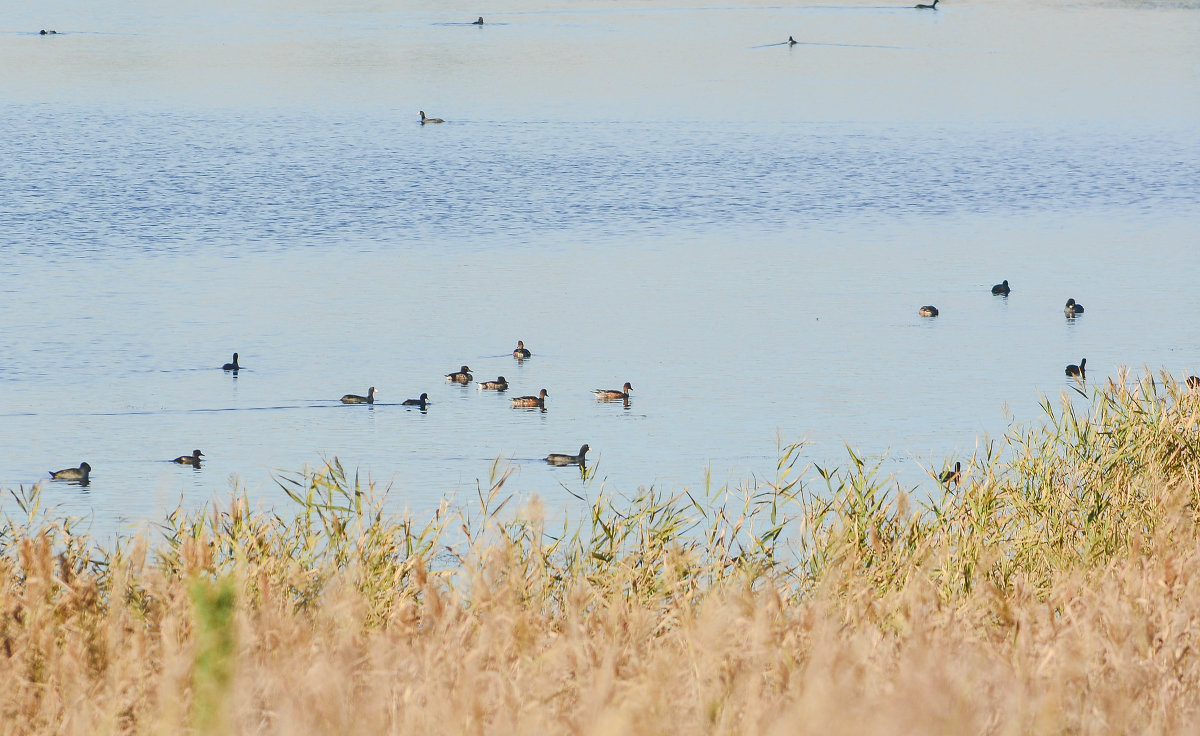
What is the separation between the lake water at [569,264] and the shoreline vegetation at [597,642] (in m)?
7.21

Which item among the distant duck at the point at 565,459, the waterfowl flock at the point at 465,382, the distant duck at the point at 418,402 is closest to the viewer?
the waterfowl flock at the point at 465,382

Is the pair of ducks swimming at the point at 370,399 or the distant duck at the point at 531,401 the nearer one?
the pair of ducks swimming at the point at 370,399

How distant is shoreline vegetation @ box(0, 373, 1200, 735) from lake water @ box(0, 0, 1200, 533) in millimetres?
7209

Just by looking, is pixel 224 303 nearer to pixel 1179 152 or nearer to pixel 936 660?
pixel 936 660

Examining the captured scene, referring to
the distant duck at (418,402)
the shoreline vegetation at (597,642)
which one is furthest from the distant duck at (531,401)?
the shoreline vegetation at (597,642)

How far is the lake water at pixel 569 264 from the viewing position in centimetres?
2559

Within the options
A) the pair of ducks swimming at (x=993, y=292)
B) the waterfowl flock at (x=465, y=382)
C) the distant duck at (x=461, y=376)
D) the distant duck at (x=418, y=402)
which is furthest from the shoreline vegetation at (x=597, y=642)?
the pair of ducks swimming at (x=993, y=292)

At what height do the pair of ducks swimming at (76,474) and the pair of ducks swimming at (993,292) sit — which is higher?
the pair of ducks swimming at (993,292)

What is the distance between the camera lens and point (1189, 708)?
7594 millimetres

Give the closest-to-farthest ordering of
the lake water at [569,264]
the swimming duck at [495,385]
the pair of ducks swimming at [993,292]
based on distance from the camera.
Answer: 1. the lake water at [569,264]
2. the swimming duck at [495,385]
3. the pair of ducks swimming at [993,292]

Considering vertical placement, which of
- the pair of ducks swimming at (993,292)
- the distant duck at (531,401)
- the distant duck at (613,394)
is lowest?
the distant duck at (531,401)

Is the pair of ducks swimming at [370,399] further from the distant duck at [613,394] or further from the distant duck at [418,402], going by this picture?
the distant duck at [613,394]

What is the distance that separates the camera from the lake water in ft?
84.0

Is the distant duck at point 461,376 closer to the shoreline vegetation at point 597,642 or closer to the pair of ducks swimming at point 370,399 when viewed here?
the pair of ducks swimming at point 370,399
